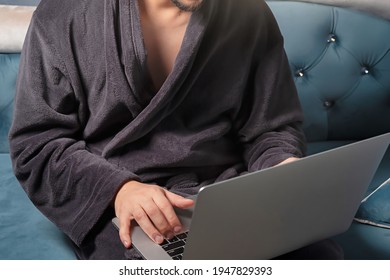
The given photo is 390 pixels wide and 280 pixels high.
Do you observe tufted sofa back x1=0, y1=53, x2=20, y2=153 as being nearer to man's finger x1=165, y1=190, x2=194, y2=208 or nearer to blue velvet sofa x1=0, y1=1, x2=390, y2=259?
blue velvet sofa x1=0, y1=1, x2=390, y2=259

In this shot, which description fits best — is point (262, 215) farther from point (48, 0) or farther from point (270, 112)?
point (48, 0)

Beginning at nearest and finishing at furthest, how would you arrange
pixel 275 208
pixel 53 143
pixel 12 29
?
pixel 275 208 → pixel 53 143 → pixel 12 29

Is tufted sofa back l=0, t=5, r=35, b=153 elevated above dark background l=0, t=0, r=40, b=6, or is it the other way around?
dark background l=0, t=0, r=40, b=6

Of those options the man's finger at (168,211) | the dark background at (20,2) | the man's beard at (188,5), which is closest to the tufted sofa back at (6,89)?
the dark background at (20,2)

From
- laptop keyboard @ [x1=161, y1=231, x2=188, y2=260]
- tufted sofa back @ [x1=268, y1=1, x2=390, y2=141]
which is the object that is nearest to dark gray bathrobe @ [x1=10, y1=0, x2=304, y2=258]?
laptop keyboard @ [x1=161, y1=231, x2=188, y2=260]

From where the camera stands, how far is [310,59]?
1.18 m

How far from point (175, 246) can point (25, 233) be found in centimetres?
29

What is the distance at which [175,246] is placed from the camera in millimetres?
694

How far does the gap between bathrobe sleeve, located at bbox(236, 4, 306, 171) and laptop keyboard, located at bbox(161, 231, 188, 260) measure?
21 cm

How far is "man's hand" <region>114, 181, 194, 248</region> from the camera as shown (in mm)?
688

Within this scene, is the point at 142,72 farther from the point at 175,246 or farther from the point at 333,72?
the point at 333,72

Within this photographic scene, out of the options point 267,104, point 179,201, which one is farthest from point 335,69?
point 179,201

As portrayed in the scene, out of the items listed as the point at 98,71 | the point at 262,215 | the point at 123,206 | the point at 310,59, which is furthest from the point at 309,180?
the point at 310,59

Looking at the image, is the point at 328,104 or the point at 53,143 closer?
the point at 53,143
